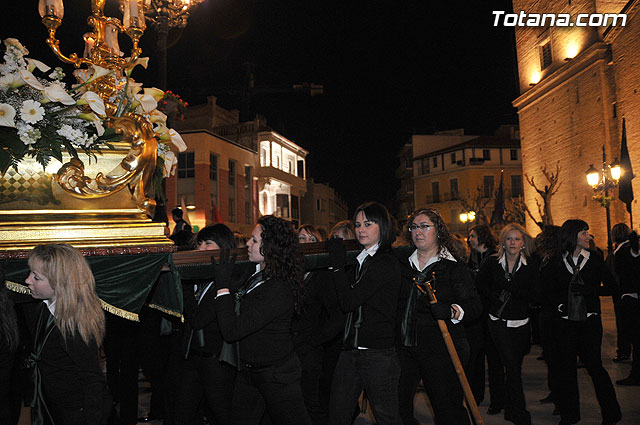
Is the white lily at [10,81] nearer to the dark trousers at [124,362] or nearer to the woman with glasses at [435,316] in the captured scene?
the dark trousers at [124,362]

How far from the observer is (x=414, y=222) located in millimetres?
5137

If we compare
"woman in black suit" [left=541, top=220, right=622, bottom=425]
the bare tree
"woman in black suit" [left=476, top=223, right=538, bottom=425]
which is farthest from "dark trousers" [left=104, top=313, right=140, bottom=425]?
the bare tree

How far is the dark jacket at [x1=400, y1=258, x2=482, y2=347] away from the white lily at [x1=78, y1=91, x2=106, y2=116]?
2.75m

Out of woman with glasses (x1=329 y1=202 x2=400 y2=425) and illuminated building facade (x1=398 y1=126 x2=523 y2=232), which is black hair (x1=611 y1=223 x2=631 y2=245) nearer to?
woman with glasses (x1=329 y1=202 x2=400 y2=425)

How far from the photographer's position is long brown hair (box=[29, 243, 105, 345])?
3051 mm

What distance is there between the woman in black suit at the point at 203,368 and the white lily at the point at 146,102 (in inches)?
45.3

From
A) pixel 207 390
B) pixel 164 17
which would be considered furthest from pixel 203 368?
pixel 164 17

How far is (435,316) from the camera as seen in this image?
14.7 feet

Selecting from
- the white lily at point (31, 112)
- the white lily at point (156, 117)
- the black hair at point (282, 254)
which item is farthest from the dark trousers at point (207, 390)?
the white lily at point (31, 112)

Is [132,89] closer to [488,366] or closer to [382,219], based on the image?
[382,219]

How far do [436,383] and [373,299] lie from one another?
3.23 feet

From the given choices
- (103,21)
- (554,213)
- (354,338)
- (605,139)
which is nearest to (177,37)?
(103,21)

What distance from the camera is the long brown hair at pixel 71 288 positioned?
3051 mm

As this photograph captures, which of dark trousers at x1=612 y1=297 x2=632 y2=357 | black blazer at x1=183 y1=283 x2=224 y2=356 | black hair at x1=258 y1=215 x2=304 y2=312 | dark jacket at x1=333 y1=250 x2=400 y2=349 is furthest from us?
dark trousers at x1=612 y1=297 x2=632 y2=357
